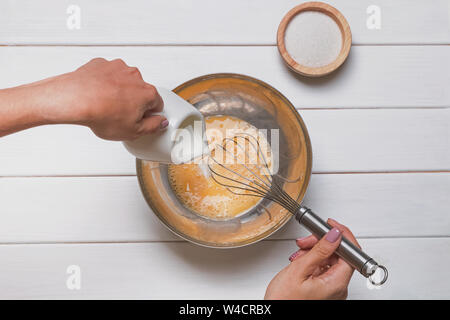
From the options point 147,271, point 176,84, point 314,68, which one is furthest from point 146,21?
point 147,271

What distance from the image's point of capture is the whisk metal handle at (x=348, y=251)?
0.51 metres

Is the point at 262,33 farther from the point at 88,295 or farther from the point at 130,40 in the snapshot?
the point at 88,295

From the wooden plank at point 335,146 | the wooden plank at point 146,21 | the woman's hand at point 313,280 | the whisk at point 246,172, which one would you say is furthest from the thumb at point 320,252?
the wooden plank at point 146,21

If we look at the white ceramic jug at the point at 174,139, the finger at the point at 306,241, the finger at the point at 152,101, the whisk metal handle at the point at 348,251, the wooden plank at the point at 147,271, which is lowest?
the wooden plank at the point at 147,271

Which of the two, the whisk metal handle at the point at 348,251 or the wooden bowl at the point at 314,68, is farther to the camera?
the wooden bowl at the point at 314,68

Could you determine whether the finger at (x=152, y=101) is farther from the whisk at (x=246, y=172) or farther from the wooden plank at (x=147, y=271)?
the wooden plank at (x=147, y=271)

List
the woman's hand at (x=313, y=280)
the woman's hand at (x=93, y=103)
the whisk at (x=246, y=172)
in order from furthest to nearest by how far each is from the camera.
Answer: the whisk at (x=246, y=172), the woman's hand at (x=313, y=280), the woman's hand at (x=93, y=103)

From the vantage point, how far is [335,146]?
2.38ft

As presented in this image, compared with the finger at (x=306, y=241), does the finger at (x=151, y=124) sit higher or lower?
higher

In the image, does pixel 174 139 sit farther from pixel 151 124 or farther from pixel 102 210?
pixel 102 210

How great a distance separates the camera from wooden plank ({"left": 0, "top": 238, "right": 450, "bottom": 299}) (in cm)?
71

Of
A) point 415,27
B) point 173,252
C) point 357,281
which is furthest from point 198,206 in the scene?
point 415,27

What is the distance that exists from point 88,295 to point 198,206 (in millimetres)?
256

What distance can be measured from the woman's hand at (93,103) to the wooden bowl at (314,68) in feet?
1.02
